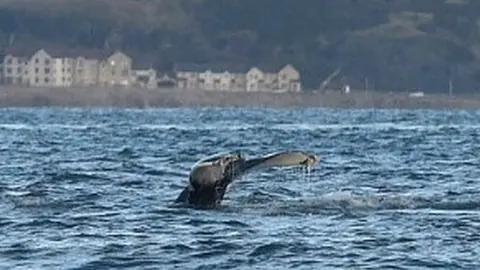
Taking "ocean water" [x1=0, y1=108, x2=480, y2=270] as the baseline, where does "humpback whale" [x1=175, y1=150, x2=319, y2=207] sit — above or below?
above

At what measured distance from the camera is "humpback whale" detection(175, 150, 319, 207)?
25.3 metres

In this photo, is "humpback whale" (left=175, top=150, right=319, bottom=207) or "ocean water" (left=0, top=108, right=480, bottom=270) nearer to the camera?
"ocean water" (left=0, top=108, right=480, bottom=270)

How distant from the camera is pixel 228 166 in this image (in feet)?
85.6

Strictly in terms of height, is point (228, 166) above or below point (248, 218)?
above

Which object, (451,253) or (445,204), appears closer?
(451,253)

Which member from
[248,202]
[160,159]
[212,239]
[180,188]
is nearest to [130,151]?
[160,159]

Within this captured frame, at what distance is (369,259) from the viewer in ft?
72.3

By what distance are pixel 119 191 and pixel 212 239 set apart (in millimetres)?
10087

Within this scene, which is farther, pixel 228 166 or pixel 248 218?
pixel 248 218

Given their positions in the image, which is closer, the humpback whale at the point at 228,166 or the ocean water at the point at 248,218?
the ocean water at the point at 248,218

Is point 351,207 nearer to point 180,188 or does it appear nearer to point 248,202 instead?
point 248,202

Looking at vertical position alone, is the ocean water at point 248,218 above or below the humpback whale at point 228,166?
→ below

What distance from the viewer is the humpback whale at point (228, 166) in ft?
82.9

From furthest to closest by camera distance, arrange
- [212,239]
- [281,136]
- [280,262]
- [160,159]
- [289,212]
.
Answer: [281,136] < [160,159] < [289,212] < [212,239] < [280,262]
